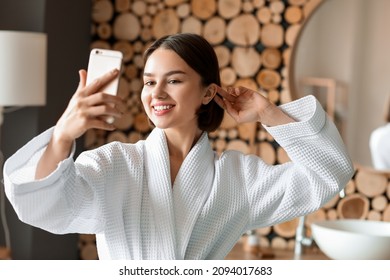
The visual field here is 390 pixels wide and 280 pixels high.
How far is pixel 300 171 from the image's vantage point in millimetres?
1350

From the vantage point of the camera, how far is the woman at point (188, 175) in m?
1.22

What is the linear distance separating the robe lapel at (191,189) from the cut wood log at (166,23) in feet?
5.61

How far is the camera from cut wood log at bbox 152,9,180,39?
118 inches

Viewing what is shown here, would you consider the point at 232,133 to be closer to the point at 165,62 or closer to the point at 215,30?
the point at 215,30

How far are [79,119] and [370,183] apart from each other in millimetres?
2000

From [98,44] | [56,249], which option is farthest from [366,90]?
[56,249]

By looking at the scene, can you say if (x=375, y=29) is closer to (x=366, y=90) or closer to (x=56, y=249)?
(x=366, y=90)

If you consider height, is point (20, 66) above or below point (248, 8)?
below

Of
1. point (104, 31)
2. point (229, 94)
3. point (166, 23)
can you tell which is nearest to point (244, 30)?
point (166, 23)

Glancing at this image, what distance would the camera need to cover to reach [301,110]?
132 centimetres

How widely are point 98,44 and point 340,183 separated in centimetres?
190

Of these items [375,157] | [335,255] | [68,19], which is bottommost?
[335,255]

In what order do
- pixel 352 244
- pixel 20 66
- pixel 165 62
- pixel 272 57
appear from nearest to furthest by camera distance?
pixel 165 62, pixel 352 244, pixel 20 66, pixel 272 57
